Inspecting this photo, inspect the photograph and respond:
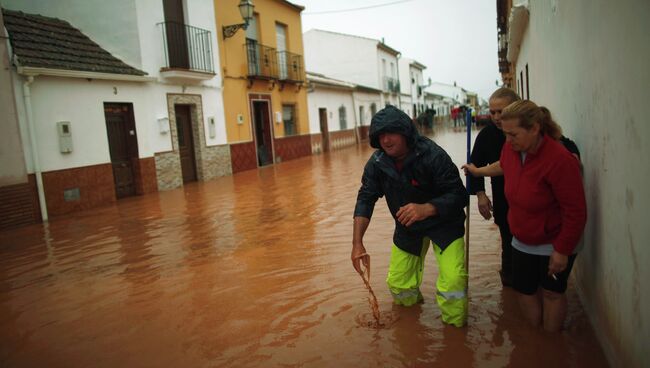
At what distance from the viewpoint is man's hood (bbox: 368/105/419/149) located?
288cm

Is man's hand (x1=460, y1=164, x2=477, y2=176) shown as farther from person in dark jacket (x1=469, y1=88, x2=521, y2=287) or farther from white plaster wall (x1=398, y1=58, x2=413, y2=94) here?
white plaster wall (x1=398, y1=58, x2=413, y2=94)

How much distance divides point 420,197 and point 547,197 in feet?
2.72

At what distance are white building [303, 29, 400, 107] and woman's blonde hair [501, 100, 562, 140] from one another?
1258 inches

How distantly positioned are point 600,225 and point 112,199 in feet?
32.5

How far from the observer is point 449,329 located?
9.63 ft

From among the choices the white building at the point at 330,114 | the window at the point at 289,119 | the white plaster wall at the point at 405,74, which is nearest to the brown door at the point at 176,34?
Result: the window at the point at 289,119

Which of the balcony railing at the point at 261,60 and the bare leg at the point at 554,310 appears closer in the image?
the bare leg at the point at 554,310

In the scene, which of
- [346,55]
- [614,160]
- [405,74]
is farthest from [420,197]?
[405,74]

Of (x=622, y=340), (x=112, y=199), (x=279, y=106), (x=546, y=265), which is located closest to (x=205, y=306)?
(x=546, y=265)

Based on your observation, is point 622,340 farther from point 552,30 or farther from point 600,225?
point 552,30

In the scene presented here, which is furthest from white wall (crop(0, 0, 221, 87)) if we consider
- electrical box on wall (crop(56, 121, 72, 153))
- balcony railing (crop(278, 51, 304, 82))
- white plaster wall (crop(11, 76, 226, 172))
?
balcony railing (crop(278, 51, 304, 82))

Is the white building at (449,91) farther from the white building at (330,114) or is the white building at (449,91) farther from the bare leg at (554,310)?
the bare leg at (554,310)

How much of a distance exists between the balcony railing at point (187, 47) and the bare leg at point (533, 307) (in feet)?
36.8

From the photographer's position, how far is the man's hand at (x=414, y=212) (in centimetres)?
281
